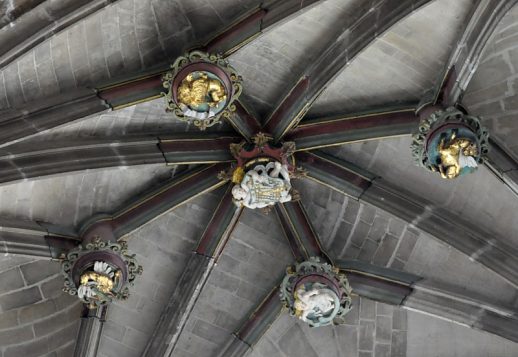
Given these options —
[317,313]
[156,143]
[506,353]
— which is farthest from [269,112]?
[506,353]

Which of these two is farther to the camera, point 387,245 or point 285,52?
point 387,245

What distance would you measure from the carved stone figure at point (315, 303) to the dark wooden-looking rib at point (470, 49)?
9.86 ft

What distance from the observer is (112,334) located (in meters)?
19.6

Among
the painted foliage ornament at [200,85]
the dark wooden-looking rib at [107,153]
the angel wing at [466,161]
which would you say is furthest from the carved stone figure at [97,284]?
the angel wing at [466,161]

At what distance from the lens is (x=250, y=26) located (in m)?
17.3

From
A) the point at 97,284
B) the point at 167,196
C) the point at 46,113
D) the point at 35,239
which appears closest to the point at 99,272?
the point at 97,284

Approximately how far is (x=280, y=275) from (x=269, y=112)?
2.50m

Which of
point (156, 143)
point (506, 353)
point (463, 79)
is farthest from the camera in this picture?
point (506, 353)

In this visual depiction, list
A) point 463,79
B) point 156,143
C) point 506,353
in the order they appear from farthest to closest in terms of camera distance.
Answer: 1. point 506,353
2. point 156,143
3. point 463,79

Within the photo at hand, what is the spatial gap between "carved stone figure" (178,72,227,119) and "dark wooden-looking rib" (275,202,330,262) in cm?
258

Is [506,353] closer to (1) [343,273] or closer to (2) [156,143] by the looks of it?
(1) [343,273]

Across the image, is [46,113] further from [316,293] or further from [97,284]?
[316,293]

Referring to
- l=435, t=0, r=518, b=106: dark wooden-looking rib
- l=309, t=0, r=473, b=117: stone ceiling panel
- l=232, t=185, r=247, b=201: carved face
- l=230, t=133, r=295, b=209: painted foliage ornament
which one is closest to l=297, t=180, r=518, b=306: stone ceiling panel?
l=230, t=133, r=295, b=209: painted foliage ornament

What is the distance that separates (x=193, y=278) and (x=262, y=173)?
7.30 feet
